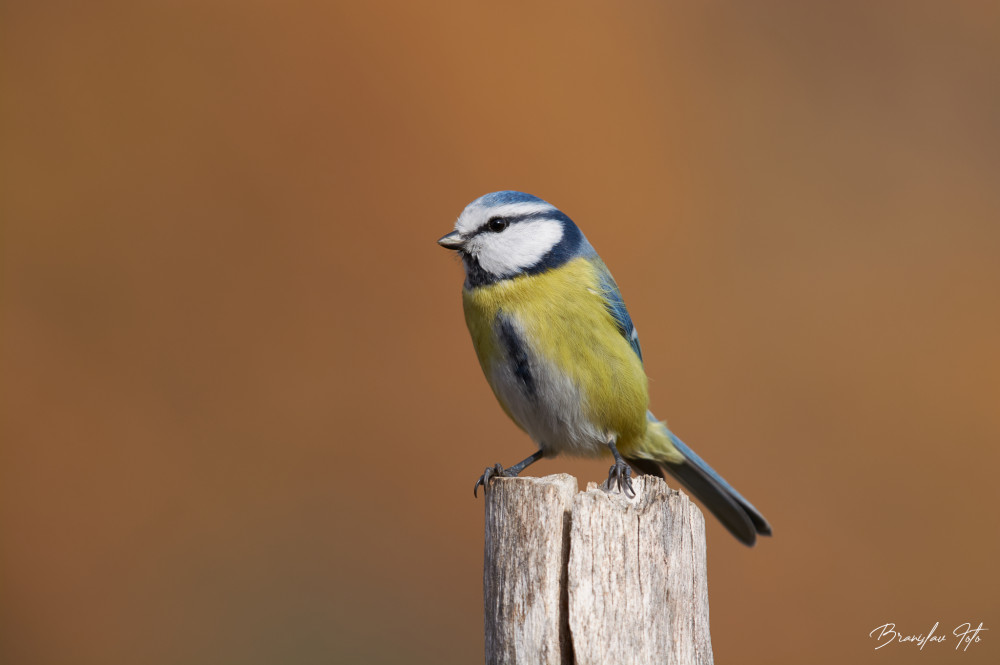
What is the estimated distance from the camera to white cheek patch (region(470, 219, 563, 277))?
2.80 metres

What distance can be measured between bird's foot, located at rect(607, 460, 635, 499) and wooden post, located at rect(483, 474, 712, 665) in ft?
0.22

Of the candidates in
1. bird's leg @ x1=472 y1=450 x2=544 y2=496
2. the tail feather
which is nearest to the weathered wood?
bird's leg @ x1=472 y1=450 x2=544 y2=496

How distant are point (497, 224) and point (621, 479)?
91 centimetres

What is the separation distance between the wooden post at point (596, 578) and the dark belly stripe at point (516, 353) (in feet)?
2.27

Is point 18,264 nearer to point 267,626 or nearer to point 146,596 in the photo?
point 146,596

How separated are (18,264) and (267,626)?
2.72 meters

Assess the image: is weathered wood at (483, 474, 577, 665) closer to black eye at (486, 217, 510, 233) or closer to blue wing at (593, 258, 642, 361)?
blue wing at (593, 258, 642, 361)

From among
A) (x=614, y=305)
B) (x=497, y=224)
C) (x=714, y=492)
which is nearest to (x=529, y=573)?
(x=614, y=305)

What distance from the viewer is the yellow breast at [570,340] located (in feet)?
8.95

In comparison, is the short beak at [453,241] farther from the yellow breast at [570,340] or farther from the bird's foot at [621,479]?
the bird's foot at [621,479]

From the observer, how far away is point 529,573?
203cm

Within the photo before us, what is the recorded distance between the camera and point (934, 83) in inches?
231

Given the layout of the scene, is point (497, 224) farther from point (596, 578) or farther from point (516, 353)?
point (596, 578)

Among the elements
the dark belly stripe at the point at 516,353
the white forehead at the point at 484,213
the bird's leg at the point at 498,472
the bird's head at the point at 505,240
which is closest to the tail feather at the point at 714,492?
the bird's leg at the point at 498,472
